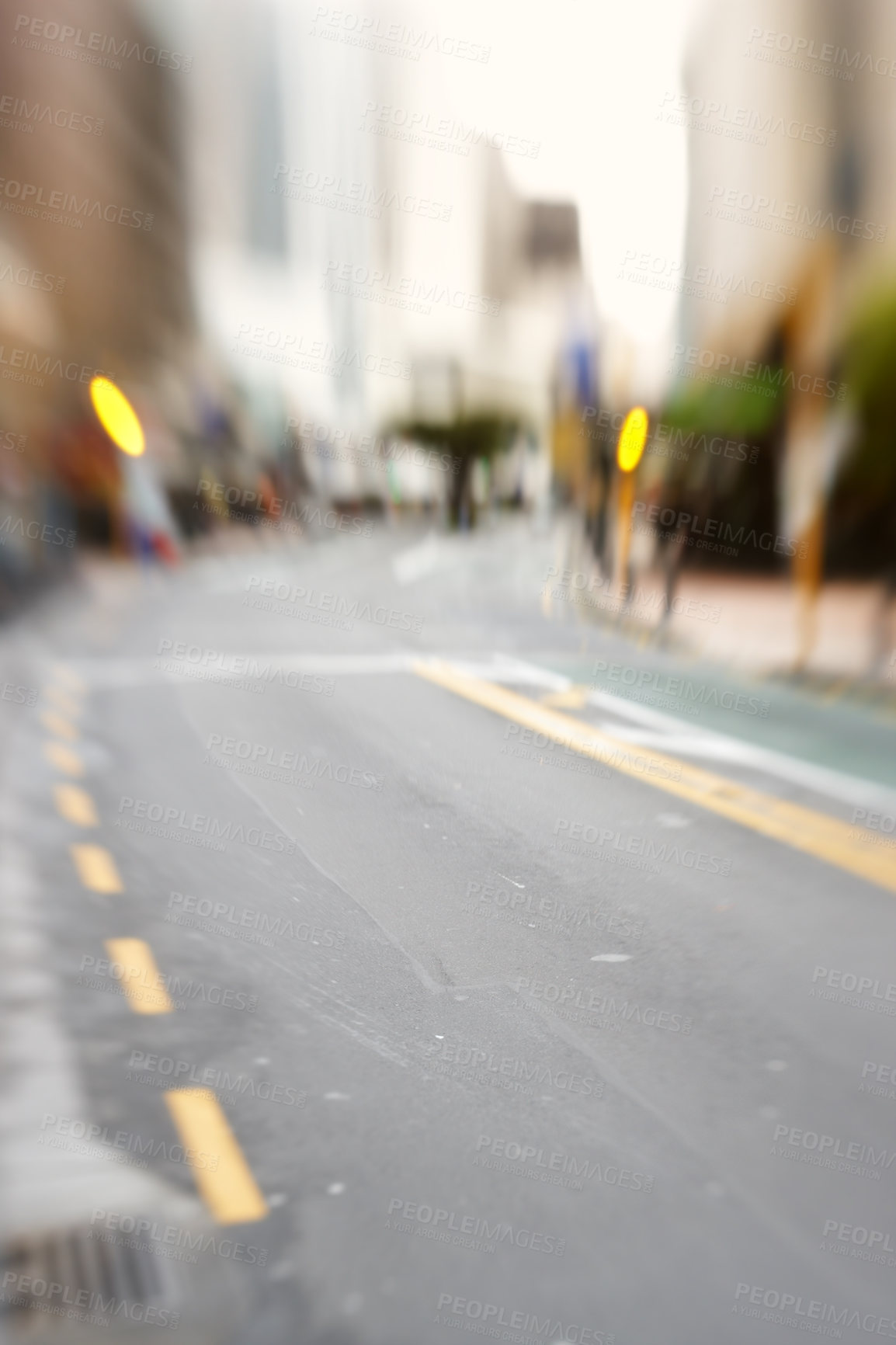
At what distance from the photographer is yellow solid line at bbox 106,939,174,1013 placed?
14.2 ft

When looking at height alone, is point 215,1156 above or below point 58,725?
above

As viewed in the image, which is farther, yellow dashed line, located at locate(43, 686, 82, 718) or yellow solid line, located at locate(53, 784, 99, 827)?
yellow dashed line, located at locate(43, 686, 82, 718)

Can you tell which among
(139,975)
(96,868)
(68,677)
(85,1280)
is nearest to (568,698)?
(68,677)

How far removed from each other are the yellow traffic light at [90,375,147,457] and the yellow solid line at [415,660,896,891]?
23.2 m

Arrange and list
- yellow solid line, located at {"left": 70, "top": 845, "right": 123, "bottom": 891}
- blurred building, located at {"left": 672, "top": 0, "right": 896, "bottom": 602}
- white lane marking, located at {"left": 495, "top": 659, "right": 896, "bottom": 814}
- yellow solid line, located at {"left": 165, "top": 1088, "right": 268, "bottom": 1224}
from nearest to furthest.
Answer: yellow solid line, located at {"left": 165, "top": 1088, "right": 268, "bottom": 1224} < yellow solid line, located at {"left": 70, "top": 845, "right": 123, "bottom": 891} < white lane marking, located at {"left": 495, "top": 659, "right": 896, "bottom": 814} < blurred building, located at {"left": 672, "top": 0, "right": 896, "bottom": 602}

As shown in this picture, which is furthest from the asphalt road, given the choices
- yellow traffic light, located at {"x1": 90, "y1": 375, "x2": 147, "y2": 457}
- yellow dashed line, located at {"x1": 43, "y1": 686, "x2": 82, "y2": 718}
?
yellow traffic light, located at {"x1": 90, "y1": 375, "x2": 147, "y2": 457}

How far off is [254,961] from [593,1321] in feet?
7.56

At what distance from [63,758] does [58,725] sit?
3.49 ft

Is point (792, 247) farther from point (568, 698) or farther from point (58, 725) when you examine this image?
point (58, 725)

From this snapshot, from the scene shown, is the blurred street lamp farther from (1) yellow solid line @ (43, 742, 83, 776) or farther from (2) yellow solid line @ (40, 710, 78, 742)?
(1) yellow solid line @ (43, 742, 83, 776)

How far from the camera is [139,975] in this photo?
4586mm

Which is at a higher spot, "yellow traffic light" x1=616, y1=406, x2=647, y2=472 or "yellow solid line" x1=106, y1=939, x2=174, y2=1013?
"yellow traffic light" x1=616, y1=406, x2=647, y2=472

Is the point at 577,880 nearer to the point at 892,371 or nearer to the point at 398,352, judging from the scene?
the point at 892,371

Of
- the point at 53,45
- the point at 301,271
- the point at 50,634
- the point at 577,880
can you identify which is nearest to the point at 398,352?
the point at 301,271
